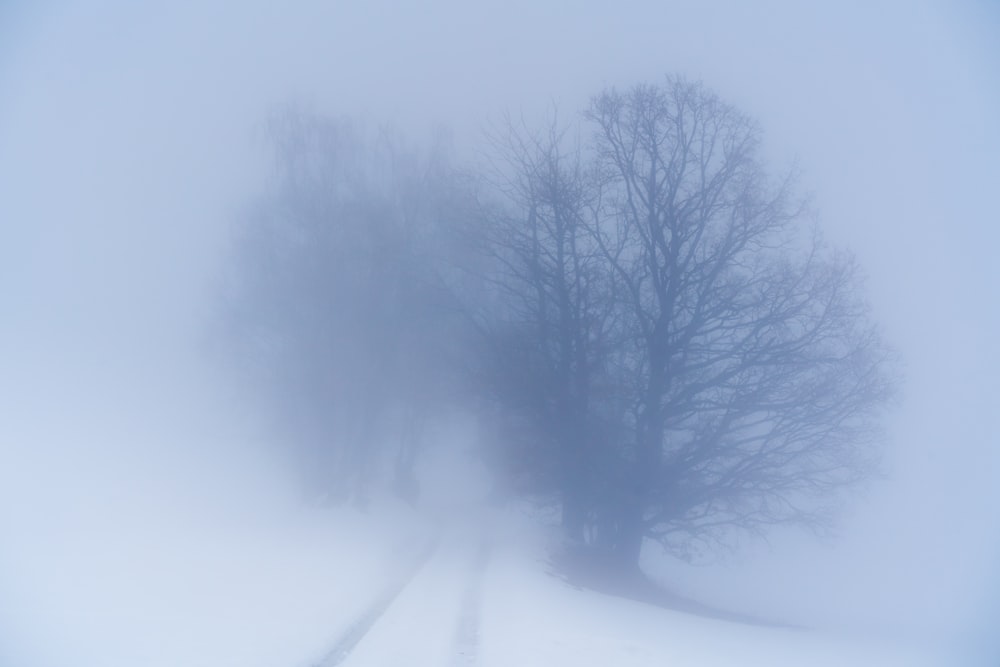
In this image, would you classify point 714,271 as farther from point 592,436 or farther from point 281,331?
point 281,331

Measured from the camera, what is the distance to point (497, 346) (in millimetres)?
18891

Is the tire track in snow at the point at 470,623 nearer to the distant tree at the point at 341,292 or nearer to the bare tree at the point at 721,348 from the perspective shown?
the bare tree at the point at 721,348

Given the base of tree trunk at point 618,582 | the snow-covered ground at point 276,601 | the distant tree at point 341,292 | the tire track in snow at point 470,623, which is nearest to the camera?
the tire track in snow at point 470,623

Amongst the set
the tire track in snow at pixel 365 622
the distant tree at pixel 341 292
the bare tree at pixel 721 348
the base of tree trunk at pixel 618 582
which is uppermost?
the distant tree at pixel 341 292

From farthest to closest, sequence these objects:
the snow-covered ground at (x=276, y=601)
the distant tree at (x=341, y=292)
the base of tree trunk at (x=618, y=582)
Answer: the distant tree at (x=341, y=292) < the base of tree trunk at (x=618, y=582) < the snow-covered ground at (x=276, y=601)

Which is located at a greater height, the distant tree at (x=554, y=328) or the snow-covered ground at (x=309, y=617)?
the distant tree at (x=554, y=328)

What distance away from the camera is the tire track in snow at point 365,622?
961cm

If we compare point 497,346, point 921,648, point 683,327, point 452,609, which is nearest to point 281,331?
point 497,346

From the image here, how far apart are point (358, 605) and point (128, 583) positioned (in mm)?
3429

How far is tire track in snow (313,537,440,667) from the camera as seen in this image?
961 cm

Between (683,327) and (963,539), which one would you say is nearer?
(683,327)

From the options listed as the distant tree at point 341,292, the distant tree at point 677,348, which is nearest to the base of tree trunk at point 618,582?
the distant tree at point 677,348

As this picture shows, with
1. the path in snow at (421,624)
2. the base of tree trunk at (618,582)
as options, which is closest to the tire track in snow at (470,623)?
the path in snow at (421,624)

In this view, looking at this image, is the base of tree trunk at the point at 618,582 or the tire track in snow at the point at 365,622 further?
the base of tree trunk at the point at 618,582
